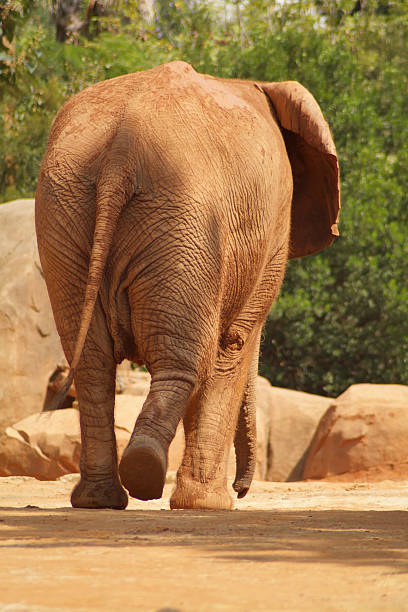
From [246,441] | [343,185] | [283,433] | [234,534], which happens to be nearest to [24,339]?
[283,433]

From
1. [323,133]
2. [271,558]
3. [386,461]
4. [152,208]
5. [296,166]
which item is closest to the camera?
[271,558]

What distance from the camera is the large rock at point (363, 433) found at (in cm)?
1066

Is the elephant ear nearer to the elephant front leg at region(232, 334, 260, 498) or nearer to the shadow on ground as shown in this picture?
the elephant front leg at region(232, 334, 260, 498)

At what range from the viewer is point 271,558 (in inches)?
111

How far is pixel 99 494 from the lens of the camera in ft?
16.4

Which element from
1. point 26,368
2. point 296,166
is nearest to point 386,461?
point 26,368

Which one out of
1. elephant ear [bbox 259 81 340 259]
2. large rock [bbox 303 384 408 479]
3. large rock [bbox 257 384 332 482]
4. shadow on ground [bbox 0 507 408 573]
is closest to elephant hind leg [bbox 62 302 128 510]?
shadow on ground [bbox 0 507 408 573]

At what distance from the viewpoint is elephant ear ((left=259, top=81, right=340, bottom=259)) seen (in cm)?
585

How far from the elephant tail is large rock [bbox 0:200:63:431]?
6.62m

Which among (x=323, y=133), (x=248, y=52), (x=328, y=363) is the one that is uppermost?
(x=323, y=133)

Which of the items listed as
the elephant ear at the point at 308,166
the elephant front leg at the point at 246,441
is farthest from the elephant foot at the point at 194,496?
the elephant ear at the point at 308,166

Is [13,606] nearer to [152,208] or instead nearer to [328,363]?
[152,208]

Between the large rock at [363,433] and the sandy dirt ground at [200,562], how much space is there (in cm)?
628

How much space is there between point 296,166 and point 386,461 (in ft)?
16.5
